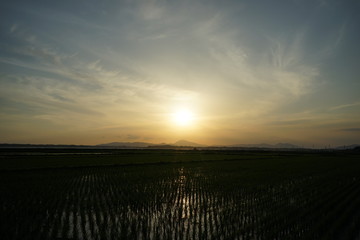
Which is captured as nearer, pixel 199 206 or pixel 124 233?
pixel 124 233

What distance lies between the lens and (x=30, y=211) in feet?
25.2

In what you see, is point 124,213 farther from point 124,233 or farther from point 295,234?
point 295,234

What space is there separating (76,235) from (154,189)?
619cm

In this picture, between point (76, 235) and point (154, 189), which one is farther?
point (154, 189)

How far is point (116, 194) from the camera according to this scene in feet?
34.0

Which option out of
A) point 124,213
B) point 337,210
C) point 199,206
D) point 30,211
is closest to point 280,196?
point 337,210

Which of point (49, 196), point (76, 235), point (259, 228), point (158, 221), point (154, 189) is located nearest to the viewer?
point (76, 235)

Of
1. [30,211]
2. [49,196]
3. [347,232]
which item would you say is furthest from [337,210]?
[49,196]

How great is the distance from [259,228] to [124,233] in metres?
3.30

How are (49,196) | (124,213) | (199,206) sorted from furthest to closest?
1. (49,196)
2. (199,206)
3. (124,213)

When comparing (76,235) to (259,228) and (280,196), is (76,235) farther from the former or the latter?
(280,196)

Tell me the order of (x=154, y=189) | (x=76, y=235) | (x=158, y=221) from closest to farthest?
(x=76, y=235) → (x=158, y=221) → (x=154, y=189)

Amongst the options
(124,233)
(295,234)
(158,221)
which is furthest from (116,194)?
(295,234)

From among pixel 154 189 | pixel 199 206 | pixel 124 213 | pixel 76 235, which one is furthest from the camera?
pixel 154 189
